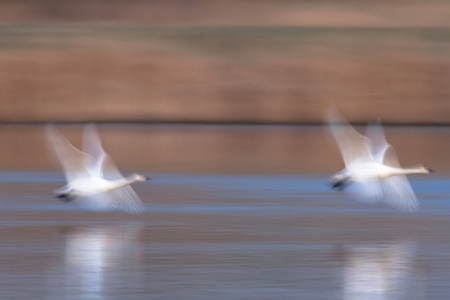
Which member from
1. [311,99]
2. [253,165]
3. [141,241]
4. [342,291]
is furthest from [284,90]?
[342,291]

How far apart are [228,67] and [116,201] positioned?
19394mm

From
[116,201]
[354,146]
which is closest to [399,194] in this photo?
[354,146]

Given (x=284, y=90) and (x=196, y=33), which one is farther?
(x=196, y=33)

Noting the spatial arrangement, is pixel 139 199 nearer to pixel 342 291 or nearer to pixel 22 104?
pixel 342 291

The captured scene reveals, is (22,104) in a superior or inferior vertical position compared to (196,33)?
inferior

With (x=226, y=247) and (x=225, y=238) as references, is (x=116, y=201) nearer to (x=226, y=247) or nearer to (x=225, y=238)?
(x=225, y=238)

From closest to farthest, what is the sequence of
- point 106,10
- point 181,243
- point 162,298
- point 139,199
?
point 162,298 → point 181,243 → point 139,199 → point 106,10

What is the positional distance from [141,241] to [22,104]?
21413mm

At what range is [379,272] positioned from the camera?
8.85 meters

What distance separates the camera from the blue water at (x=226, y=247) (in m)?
8.28

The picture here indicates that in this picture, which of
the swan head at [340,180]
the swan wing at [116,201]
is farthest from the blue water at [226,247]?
the swan head at [340,180]

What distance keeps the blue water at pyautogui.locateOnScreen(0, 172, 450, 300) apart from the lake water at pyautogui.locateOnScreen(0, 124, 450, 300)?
1 cm

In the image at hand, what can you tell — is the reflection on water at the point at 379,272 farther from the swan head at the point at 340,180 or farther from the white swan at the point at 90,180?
the white swan at the point at 90,180

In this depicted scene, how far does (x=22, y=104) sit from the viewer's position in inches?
1229
